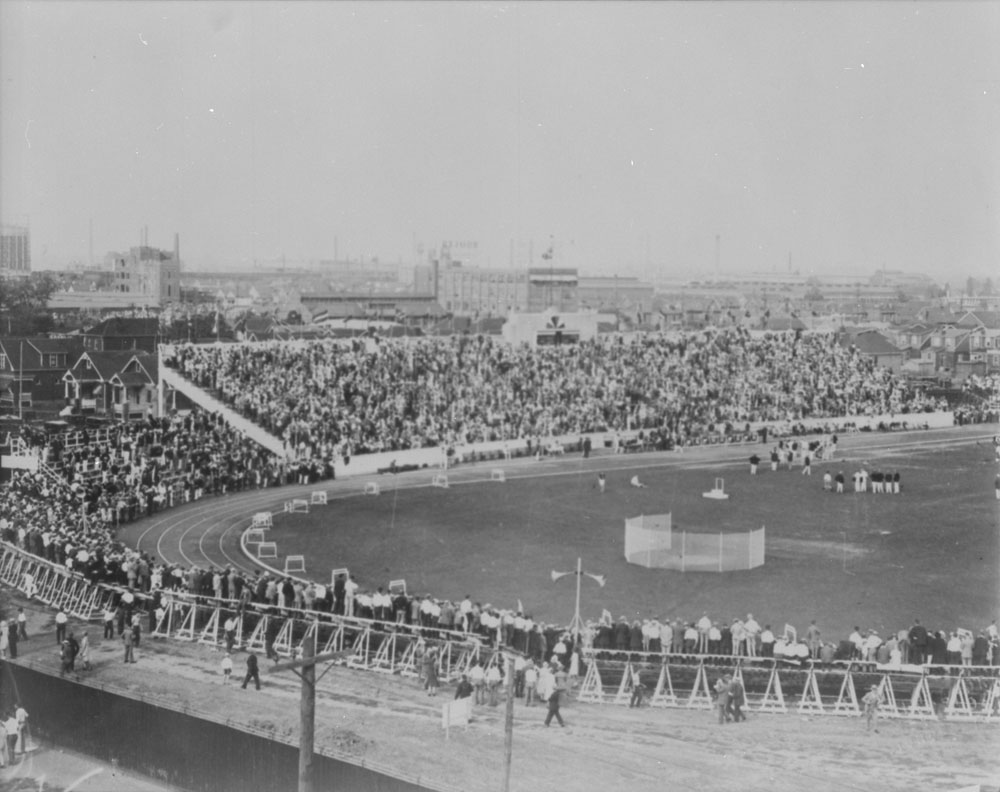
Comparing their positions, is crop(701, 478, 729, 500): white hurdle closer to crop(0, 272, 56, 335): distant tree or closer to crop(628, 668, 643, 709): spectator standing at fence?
crop(628, 668, 643, 709): spectator standing at fence

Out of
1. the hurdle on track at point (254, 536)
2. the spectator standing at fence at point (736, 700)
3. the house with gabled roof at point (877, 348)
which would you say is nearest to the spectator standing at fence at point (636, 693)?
the spectator standing at fence at point (736, 700)

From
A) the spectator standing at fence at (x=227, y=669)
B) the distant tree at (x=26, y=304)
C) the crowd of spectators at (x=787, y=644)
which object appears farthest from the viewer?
the distant tree at (x=26, y=304)

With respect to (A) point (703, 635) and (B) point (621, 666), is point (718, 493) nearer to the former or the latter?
(A) point (703, 635)

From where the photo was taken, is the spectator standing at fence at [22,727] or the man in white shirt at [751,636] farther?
the man in white shirt at [751,636]

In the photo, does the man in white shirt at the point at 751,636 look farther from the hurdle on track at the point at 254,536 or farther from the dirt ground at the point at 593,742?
the hurdle on track at the point at 254,536

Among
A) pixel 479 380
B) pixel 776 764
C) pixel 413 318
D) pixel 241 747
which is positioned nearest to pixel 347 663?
pixel 241 747

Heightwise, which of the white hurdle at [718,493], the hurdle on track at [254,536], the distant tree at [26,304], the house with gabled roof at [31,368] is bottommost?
the hurdle on track at [254,536]
